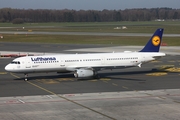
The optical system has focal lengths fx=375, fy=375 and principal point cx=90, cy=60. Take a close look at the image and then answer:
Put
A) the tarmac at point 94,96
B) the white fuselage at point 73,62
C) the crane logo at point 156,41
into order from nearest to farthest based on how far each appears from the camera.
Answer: the tarmac at point 94,96, the white fuselage at point 73,62, the crane logo at point 156,41

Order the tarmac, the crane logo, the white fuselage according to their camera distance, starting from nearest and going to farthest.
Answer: the tarmac → the white fuselage → the crane logo

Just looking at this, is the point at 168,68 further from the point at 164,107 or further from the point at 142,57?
the point at 164,107

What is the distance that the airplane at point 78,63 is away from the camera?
5181 cm

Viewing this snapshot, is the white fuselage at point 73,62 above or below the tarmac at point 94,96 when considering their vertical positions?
above

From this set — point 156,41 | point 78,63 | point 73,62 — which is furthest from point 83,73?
point 156,41

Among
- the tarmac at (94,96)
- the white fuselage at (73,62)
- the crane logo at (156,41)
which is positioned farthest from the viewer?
the crane logo at (156,41)

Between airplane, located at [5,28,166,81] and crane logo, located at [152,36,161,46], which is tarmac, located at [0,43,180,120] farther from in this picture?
crane logo, located at [152,36,161,46]

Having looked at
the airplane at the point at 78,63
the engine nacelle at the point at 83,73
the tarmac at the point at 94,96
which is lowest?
the tarmac at the point at 94,96

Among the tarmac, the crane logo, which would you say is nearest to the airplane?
the tarmac

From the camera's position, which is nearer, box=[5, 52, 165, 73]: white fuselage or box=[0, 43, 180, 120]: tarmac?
box=[0, 43, 180, 120]: tarmac

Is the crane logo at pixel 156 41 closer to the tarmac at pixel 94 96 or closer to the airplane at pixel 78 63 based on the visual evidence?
the airplane at pixel 78 63

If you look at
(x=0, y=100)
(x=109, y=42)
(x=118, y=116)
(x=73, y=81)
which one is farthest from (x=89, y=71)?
(x=109, y=42)

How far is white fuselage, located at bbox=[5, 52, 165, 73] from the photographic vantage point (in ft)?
170

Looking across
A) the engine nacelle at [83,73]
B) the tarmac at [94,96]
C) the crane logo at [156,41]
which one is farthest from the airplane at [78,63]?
the crane logo at [156,41]
